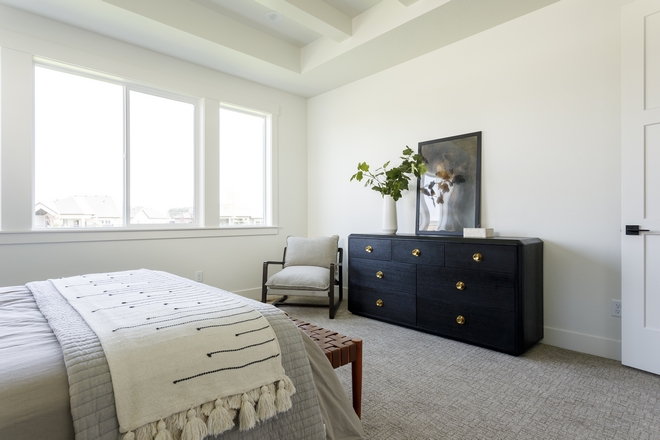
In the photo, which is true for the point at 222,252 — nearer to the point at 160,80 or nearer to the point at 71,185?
→ the point at 71,185

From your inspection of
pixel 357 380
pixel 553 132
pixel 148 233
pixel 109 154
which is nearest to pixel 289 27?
pixel 109 154

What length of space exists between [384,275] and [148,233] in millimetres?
2347

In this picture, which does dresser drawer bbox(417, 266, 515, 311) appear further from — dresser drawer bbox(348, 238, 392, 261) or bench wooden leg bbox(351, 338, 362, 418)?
bench wooden leg bbox(351, 338, 362, 418)

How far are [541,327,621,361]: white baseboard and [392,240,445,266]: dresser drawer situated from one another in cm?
99

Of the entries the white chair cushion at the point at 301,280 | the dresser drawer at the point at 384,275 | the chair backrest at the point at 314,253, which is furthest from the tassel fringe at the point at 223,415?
the chair backrest at the point at 314,253

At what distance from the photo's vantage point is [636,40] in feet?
7.34

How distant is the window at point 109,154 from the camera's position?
301 centimetres

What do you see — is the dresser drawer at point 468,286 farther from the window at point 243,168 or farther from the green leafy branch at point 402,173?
the window at point 243,168

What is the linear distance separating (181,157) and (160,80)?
79 cm

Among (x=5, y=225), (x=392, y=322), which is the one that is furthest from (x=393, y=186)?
(x=5, y=225)

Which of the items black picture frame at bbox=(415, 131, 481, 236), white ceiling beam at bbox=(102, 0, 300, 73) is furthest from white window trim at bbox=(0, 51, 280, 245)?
black picture frame at bbox=(415, 131, 481, 236)

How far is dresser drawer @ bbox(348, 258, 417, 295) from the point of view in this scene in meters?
3.04

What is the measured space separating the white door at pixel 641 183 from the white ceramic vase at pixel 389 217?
1788mm

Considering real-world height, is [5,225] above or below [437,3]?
below
